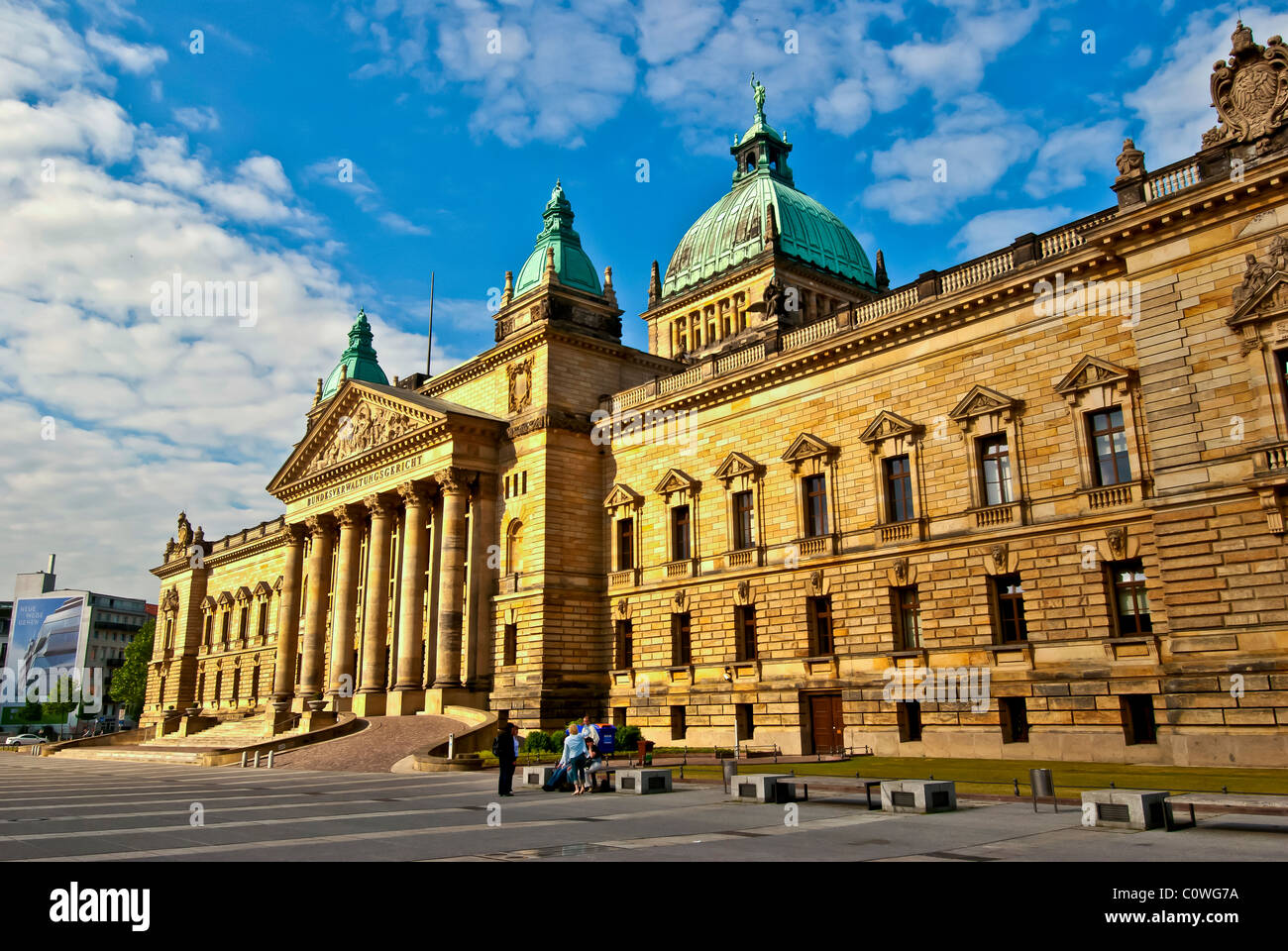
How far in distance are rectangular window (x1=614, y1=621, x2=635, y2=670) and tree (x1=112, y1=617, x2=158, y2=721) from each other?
280ft

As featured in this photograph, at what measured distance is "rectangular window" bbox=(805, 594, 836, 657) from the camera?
38.3 m

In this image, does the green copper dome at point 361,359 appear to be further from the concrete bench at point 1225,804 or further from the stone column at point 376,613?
the concrete bench at point 1225,804

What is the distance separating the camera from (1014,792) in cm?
2011

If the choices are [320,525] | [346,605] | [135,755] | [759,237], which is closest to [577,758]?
[346,605]

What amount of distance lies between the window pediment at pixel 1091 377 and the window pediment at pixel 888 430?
5735 millimetres

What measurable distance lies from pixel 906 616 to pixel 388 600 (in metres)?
35.6

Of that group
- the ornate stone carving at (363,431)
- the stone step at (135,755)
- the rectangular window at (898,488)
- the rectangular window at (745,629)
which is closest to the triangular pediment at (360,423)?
the ornate stone carving at (363,431)

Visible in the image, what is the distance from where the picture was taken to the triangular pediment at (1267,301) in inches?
1010

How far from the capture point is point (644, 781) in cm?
2316

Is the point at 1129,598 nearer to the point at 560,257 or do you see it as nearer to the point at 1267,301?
the point at 1267,301

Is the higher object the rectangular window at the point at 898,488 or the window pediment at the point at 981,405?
the window pediment at the point at 981,405

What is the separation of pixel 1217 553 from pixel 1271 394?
4472 mm
